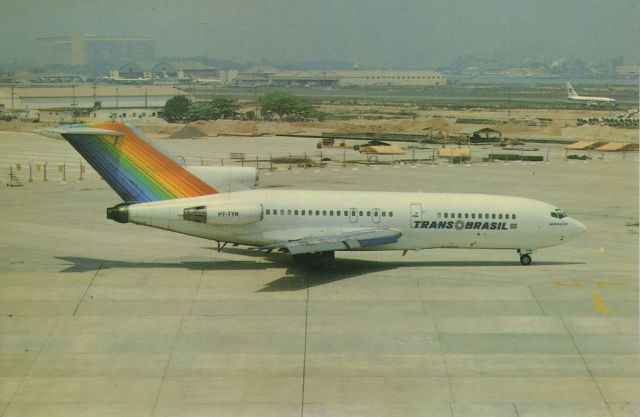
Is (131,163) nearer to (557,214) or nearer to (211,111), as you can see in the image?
(557,214)

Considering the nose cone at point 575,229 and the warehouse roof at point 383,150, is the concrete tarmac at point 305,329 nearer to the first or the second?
the nose cone at point 575,229

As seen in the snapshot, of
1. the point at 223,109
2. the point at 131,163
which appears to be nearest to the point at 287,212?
Result: the point at 131,163

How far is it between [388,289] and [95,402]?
1409 cm

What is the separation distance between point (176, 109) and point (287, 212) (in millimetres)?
104852

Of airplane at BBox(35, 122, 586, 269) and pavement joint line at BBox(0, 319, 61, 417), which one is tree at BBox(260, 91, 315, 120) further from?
pavement joint line at BBox(0, 319, 61, 417)

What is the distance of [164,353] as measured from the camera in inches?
930

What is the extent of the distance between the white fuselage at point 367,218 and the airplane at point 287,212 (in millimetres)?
42

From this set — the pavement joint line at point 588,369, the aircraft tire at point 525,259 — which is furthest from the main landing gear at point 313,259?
the pavement joint line at point 588,369

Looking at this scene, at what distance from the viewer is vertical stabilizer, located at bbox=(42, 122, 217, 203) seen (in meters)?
34.4

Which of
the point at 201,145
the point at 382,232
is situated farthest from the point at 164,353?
the point at 201,145

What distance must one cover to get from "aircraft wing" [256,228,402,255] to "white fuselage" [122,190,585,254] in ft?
1.53

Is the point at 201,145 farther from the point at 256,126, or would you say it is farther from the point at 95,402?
the point at 95,402

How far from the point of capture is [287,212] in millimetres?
34750

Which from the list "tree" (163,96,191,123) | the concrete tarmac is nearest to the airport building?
"tree" (163,96,191,123)
